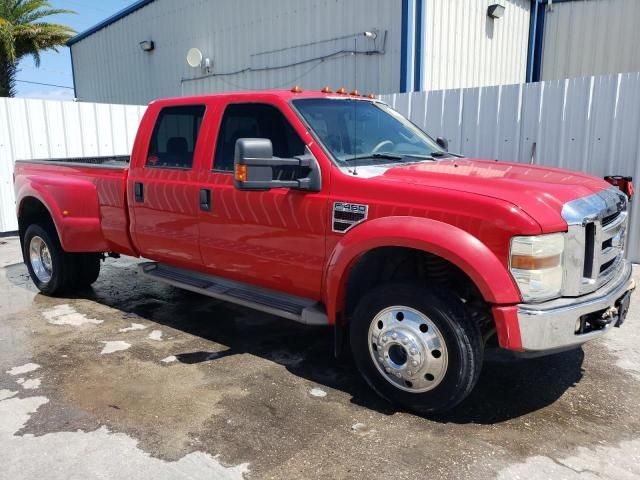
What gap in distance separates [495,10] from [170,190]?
30.8ft

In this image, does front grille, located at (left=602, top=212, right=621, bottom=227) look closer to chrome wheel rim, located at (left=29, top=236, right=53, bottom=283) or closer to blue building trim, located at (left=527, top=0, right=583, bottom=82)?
chrome wheel rim, located at (left=29, top=236, right=53, bottom=283)

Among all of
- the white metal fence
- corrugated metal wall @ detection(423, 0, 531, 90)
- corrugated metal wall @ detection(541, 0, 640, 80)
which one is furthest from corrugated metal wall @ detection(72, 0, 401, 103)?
corrugated metal wall @ detection(541, 0, 640, 80)

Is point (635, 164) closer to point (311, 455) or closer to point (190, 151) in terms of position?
point (190, 151)

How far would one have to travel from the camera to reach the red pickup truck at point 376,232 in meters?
3.02

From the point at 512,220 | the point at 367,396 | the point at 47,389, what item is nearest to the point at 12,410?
the point at 47,389

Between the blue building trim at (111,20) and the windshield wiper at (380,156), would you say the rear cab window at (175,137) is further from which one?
the blue building trim at (111,20)

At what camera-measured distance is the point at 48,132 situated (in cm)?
1003

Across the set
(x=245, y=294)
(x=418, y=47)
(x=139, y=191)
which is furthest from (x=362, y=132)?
(x=418, y=47)

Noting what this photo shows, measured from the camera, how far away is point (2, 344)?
474 centimetres

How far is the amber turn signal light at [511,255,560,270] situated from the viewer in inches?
116

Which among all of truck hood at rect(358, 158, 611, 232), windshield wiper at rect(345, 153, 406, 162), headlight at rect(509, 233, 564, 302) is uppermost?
windshield wiper at rect(345, 153, 406, 162)

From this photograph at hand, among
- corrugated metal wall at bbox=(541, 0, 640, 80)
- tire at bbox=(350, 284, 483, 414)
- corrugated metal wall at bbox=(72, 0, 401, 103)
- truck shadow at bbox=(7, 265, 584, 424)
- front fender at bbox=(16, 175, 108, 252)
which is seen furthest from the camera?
corrugated metal wall at bbox=(541, 0, 640, 80)

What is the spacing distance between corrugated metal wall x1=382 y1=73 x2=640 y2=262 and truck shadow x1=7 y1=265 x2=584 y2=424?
11.2 feet

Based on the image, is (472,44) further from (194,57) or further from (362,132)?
(362,132)
